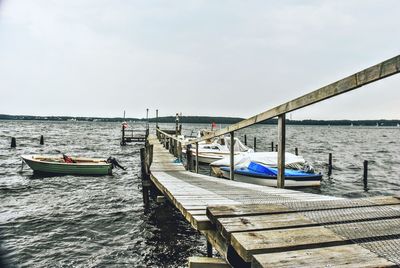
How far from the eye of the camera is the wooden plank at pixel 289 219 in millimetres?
2445

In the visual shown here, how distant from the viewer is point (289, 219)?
2662 mm

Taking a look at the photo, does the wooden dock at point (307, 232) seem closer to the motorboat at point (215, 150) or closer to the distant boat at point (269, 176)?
the distant boat at point (269, 176)

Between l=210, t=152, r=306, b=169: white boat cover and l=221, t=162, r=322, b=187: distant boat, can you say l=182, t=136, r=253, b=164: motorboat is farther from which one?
l=221, t=162, r=322, b=187: distant boat

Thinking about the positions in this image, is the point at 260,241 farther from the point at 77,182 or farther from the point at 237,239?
the point at 77,182

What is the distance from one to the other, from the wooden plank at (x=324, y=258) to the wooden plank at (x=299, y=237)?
73 millimetres

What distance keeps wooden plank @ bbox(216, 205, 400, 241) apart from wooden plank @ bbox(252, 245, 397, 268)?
470mm

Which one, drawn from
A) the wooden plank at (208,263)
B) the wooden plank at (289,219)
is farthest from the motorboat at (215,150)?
the wooden plank at (208,263)

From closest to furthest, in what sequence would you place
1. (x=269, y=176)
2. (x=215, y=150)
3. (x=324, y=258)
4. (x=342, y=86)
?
(x=324, y=258)
(x=342, y=86)
(x=269, y=176)
(x=215, y=150)

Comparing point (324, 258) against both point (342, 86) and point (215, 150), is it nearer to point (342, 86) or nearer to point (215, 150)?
point (342, 86)

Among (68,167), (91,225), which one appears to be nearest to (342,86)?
(91,225)

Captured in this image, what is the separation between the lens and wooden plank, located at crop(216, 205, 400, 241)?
8.02 ft

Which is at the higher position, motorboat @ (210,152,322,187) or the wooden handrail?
the wooden handrail

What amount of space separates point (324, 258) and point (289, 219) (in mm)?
790

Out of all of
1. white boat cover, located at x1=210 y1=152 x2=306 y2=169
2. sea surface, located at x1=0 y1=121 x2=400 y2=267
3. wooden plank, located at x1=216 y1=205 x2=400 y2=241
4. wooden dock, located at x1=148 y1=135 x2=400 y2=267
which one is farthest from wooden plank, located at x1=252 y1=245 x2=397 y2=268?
white boat cover, located at x1=210 y1=152 x2=306 y2=169
